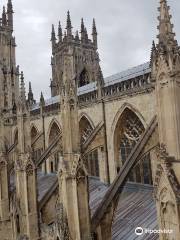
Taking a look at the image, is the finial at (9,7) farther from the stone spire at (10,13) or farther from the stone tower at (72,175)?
the stone tower at (72,175)

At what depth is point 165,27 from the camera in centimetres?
677

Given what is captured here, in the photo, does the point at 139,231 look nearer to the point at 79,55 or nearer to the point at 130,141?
the point at 130,141

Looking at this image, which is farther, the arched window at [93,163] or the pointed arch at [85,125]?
the arched window at [93,163]

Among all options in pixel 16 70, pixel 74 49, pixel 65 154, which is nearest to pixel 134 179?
pixel 65 154

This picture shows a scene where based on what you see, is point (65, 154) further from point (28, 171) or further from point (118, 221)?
point (28, 171)

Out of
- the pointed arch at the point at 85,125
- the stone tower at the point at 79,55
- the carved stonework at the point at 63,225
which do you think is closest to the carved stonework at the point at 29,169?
the pointed arch at the point at 85,125

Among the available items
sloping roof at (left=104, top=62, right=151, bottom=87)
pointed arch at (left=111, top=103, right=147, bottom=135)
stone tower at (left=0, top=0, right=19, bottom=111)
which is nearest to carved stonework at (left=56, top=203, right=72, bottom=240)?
pointed arch at (left=111, top=103, right=147, bottom=135)

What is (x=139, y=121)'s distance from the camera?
1551cm

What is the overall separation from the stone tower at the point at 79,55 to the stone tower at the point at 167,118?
3334 cm

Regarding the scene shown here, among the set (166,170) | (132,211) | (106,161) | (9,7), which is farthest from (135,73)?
(9,7)

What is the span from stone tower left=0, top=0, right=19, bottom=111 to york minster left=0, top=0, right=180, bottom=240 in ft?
32.1

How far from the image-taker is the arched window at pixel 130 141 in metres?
15.5

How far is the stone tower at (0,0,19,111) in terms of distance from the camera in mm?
35562

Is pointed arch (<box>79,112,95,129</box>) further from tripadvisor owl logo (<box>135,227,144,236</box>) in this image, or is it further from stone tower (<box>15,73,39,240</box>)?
tripadvisor owl logo (<box>135,227,144,236</box>)
